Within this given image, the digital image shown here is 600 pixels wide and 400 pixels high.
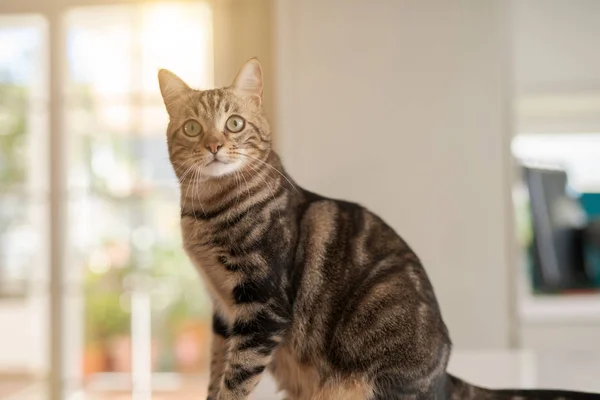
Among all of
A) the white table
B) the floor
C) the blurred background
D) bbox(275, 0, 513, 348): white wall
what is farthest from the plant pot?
the white table

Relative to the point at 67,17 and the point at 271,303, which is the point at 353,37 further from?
the point at 271,303

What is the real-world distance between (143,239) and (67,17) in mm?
1113

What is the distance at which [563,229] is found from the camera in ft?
9.05

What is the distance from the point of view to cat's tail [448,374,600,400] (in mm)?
1000

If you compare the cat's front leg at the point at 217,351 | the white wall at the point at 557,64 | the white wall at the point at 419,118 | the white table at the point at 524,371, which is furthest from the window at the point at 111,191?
the cat's front leg at the point at 217,351

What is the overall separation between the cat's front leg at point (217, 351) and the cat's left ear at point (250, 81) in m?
0.38

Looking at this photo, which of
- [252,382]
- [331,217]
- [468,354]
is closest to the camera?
[252,382]

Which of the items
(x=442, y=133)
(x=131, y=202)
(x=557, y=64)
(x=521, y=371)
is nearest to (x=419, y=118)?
(x=442, y=133)

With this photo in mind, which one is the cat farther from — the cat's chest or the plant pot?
the plant pot

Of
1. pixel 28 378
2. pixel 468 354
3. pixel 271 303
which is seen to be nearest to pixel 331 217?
pixel 271 303

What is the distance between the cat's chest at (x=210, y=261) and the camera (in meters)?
0.97

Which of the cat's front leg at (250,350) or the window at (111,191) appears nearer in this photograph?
the cat's front leg at (250,350)

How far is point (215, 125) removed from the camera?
0.96 metres

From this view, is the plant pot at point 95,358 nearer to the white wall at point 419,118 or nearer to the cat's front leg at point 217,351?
the white wall at point 419,118
